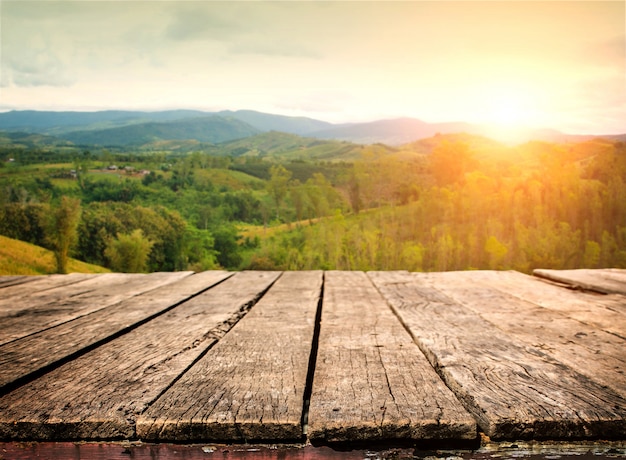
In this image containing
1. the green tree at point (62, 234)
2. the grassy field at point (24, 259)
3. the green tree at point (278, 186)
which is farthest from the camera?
the green tree at point (278, 186)

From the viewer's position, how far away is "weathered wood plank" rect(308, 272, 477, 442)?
2.36ft

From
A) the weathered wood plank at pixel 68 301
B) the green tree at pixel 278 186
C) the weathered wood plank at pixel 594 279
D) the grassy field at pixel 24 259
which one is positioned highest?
the weathered wood plank at pixel 594 279

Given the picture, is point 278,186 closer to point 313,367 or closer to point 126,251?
point 126,251

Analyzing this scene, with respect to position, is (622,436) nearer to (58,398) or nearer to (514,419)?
(514,419)

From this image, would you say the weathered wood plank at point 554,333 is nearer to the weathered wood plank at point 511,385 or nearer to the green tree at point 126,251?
the weathered wood plank at point 511,385

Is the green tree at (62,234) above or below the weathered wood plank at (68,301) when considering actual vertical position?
below

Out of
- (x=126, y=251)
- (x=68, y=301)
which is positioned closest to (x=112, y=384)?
(x=68, y=301)

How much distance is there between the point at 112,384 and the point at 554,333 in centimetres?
122

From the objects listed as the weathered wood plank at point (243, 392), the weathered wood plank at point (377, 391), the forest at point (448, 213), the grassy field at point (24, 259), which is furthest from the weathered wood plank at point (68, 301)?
the grassy field at point (24, 259)

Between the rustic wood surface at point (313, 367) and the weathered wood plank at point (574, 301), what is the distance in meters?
0.01

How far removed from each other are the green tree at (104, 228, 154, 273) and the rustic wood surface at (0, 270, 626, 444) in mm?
16324

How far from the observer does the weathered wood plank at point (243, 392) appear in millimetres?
734

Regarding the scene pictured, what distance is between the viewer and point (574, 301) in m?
1.80

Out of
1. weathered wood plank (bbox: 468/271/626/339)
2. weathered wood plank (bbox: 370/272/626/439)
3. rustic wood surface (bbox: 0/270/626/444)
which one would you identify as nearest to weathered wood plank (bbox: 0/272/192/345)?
rustic wood surface (bbox: 0/270/626/444)
